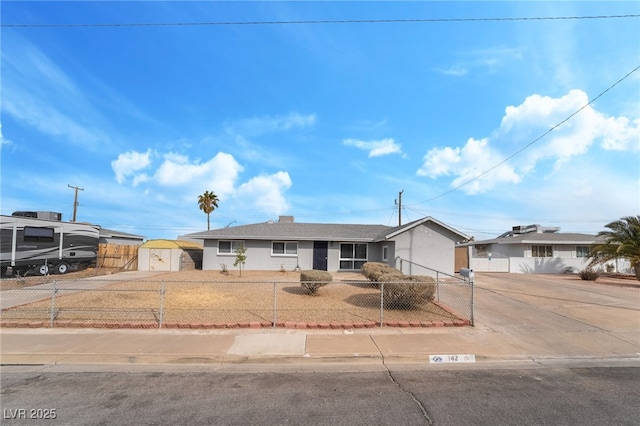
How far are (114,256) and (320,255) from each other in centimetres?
1525

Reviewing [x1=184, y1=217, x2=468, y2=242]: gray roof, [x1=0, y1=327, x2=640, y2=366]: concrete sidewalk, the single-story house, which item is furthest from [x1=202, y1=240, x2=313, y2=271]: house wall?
[x1=0, y1=327, x2=640, y2=366]: concrete sidewalk

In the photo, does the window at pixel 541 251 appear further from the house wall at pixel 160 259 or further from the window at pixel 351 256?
the house wall at pixel 160 259

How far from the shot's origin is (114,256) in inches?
979

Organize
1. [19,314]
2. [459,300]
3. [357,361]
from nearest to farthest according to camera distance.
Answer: [357,361] → [19,314] → [459,300]

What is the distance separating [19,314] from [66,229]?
1460 centimetres

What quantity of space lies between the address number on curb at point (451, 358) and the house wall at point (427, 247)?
505 inches

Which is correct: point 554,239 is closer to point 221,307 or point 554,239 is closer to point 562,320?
point 562,320

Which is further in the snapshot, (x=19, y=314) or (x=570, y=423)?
(x=19, y=314)

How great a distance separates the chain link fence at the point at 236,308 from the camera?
337 inches

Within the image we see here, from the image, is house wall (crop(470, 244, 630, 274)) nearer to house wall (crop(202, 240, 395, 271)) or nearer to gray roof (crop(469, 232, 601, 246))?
gray roof (crop(469, 232, 601, 246))

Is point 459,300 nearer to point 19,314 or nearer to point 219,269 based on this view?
point 19,314

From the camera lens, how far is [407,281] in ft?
33.1

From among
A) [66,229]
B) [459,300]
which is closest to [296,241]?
[459,300]

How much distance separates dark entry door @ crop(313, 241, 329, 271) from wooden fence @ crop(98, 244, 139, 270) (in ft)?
44.5
